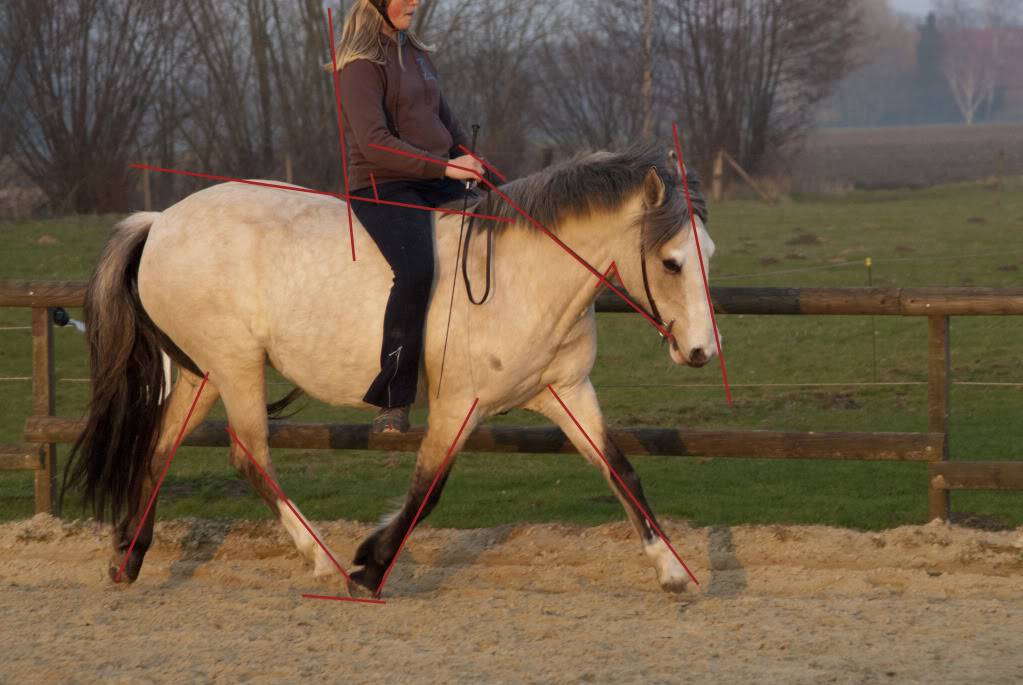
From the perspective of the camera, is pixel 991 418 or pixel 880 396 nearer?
pixel 991 418

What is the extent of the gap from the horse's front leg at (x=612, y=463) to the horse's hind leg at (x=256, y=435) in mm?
1134

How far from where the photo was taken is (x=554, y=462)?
912 cm

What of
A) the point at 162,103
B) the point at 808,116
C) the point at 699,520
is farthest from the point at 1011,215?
the point at 699,520

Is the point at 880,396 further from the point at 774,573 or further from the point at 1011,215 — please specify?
the point at 1011,215

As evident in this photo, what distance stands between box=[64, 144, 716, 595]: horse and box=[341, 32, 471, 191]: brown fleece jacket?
247 mm

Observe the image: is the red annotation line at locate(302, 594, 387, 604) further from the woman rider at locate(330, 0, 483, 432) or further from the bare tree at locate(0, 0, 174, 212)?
the bare tree at locate(0, 0, 174, 212)

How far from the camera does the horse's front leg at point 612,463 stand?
508 cm

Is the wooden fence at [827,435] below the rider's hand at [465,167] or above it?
below

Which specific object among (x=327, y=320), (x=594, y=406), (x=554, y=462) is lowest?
(x=554, y=462)

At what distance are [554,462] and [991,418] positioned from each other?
3.42 metres

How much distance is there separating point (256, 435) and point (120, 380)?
697 millimetres

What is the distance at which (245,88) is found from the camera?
29.8 m

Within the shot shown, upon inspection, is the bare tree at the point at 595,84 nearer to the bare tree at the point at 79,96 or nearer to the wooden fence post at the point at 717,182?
the wooden fence post at the point at 717,182

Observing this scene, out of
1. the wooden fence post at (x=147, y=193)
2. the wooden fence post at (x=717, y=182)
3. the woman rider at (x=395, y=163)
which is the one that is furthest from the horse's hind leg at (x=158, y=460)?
the wooden fence post at (x=717, y=182)
